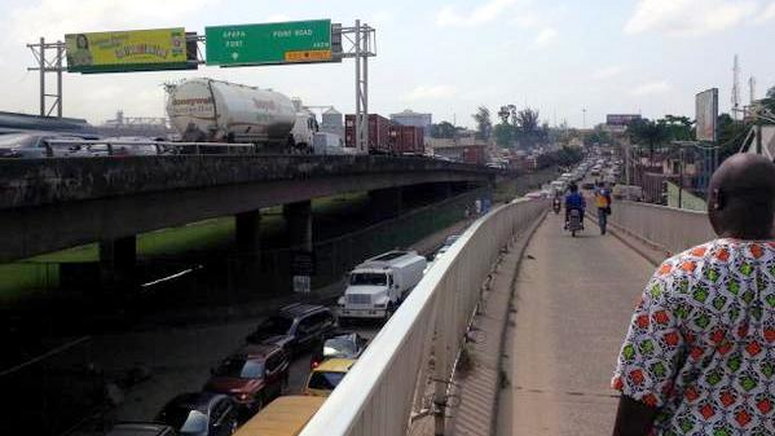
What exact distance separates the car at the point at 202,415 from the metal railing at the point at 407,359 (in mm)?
10345

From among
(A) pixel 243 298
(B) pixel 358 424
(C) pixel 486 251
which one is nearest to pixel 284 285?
(A) pixel 243 298

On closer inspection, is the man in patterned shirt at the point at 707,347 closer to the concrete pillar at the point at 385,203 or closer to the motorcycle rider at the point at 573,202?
the motorcycle rider at the point at 573,202

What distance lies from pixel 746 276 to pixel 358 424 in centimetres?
122

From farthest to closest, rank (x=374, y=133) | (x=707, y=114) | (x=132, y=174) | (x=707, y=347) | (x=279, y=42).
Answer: (x=374, y=133) < (x=707, y=114) < (x=279, y=42) < (x=132, y=174) < (x=707, y=347)

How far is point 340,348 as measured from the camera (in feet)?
75.8

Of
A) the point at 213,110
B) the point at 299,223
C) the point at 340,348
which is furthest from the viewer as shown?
the point at 299,223

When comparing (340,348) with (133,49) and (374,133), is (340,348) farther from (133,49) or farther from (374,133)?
(374,133)

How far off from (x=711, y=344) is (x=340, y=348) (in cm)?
A: 2080

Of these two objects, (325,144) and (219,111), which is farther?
(325,144)

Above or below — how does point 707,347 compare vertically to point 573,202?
above

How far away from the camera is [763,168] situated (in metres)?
2.79

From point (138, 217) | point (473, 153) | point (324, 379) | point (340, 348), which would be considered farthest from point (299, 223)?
point (473, 153)

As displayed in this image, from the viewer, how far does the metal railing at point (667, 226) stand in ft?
48.7

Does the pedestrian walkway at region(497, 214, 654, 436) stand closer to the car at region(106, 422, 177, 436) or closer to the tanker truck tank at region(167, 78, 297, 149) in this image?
the car at region(106, 422, 177, 436)
